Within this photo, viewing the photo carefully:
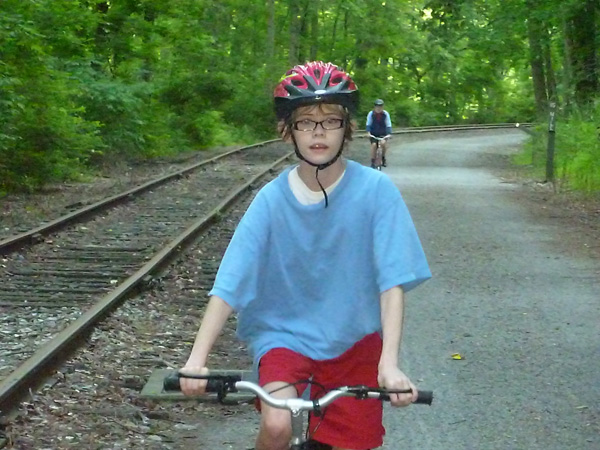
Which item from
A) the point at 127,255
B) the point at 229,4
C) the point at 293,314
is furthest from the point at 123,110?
the point at 229,4

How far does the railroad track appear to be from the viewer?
6.98 m

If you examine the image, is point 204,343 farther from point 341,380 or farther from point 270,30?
point 270,30

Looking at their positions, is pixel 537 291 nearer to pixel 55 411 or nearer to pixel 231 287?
pixel 55 411

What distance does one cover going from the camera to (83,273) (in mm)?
10180

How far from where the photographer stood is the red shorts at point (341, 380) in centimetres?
288

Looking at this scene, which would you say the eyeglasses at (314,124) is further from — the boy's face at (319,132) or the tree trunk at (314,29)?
the tree trunk at (314,29)

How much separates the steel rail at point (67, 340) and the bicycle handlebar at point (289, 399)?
318 centimetres

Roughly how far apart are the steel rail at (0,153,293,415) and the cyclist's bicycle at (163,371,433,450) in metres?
3.18

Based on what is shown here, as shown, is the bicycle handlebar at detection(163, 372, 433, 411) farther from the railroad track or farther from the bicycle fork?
the railroad track

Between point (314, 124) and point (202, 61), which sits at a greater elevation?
point (202, 61)

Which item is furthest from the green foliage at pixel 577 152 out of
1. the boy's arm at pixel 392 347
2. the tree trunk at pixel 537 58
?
the boy's arm at pixel 392 347

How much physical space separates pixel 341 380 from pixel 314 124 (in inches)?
29.1

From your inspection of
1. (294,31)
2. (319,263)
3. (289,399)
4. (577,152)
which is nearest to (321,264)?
(319,263)

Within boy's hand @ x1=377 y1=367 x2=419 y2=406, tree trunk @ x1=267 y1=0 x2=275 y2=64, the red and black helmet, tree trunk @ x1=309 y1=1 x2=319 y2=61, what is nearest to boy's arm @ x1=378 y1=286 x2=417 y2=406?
boy's hand @ x1=377 y1=367 x2=419 y2=406
